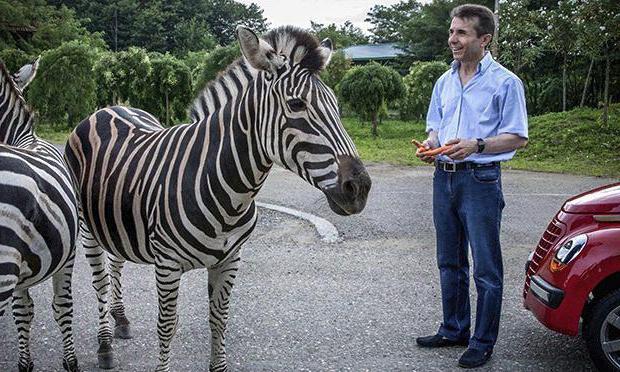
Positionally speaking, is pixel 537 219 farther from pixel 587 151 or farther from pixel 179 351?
pixel 587 151

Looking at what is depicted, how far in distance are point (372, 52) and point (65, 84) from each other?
1106 inches

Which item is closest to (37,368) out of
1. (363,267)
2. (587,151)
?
(363,267)

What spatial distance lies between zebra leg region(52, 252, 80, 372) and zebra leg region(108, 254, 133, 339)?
2.29 ft

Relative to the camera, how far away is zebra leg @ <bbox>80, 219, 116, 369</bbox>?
4074 mm

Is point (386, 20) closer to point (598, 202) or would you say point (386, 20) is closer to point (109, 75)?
point (109, 75)

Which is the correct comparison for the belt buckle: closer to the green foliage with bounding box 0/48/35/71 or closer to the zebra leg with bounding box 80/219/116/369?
the zebra leg with bounding box 80/219/116/369

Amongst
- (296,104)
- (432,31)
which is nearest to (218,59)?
(296,104)

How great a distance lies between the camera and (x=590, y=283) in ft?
12.3

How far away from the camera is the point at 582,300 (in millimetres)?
3783

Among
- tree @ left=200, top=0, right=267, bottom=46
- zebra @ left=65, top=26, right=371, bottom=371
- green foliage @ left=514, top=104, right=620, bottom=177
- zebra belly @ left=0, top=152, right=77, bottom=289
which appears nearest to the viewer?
zebra belly @ left=0, top=152, right=77, bottom=289

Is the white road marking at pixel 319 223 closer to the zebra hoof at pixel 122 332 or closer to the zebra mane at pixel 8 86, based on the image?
the zebra hoof at pixel 122 332

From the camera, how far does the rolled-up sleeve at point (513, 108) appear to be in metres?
3.84

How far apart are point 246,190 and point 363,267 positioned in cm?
340

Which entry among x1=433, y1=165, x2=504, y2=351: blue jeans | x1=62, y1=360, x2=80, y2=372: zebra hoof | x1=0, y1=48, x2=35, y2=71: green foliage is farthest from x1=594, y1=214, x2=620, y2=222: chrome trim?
x1=0, y1=48, x2=35, y2=71: green foliage
